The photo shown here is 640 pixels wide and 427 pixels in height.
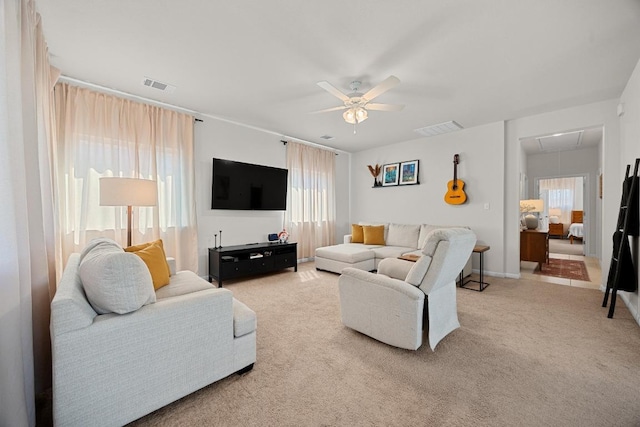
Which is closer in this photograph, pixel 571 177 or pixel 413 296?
pixel 413 296

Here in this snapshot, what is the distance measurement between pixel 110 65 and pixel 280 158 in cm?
285

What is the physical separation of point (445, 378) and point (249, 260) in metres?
3.08

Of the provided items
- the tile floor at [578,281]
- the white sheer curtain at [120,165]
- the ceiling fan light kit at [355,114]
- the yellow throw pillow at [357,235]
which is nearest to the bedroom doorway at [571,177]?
the tile floor at [578,281]

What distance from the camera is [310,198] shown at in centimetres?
566

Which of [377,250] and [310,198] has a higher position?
[310,198]

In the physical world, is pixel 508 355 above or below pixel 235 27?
below

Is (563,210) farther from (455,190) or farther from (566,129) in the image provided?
(455,190)

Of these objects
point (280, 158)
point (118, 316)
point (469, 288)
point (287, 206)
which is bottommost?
point (469, 288)

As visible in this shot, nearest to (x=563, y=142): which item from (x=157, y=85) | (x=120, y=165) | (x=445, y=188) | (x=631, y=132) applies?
(x=445, y=188)

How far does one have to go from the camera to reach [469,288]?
379 centimetres

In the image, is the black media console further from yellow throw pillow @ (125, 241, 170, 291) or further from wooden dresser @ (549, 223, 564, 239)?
wooden dresser @ (549, 223, 564, 239)

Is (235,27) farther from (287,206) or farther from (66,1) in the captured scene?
(287,206)

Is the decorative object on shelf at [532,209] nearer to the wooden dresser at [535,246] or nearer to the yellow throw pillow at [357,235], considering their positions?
the wooden dresser at [535,246]

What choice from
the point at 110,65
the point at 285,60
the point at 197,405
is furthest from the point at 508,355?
the point at 110,65
